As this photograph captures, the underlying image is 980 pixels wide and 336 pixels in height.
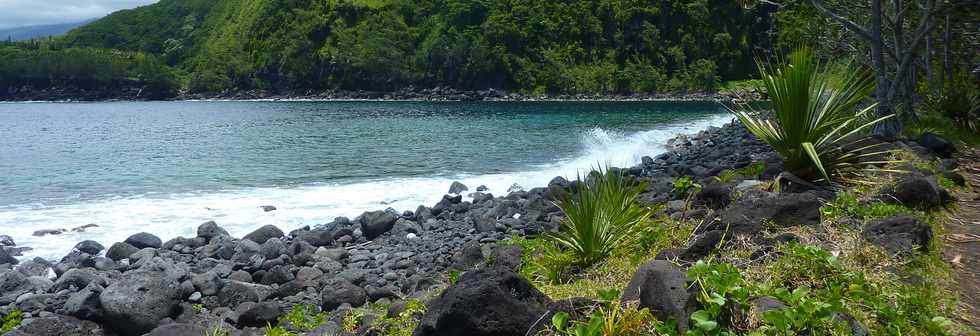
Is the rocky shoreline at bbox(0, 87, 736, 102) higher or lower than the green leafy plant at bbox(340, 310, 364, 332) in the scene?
lower

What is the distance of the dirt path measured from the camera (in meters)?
3.73

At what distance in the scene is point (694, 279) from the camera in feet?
11.7

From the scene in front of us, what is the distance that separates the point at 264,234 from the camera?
10.7 metres

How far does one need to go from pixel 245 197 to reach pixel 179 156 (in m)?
12.0

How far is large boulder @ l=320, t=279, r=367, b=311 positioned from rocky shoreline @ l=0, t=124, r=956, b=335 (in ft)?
0.04

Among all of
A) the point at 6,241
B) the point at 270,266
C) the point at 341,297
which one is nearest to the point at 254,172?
the point at 6,241

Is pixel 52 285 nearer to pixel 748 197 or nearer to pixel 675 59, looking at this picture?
pixel 748 197

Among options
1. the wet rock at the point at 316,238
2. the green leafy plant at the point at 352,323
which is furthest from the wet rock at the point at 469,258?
the wet rock at the point at 316,238

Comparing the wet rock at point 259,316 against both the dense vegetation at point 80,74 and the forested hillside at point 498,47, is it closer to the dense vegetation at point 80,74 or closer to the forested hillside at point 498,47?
the forested hillside at point 498,47

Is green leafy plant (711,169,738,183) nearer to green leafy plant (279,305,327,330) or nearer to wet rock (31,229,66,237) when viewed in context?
green leafy plant (279,305,327,330)

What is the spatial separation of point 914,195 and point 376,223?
766 cm

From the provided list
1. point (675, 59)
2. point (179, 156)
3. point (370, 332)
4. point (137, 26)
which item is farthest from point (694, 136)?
point (137, 26)

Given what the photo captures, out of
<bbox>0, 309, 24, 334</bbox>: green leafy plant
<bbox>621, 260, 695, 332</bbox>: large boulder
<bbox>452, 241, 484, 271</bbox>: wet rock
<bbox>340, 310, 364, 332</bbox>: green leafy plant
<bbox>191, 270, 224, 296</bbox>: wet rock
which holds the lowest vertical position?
<bbox>0, 309, 24, 334</bbox>: green leafy plant

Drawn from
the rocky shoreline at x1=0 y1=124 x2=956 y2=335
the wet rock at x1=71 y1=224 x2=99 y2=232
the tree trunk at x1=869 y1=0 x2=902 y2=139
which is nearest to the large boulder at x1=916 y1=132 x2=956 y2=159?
the tree trunk at x1=869 y1=0 x2=902 y2=139
